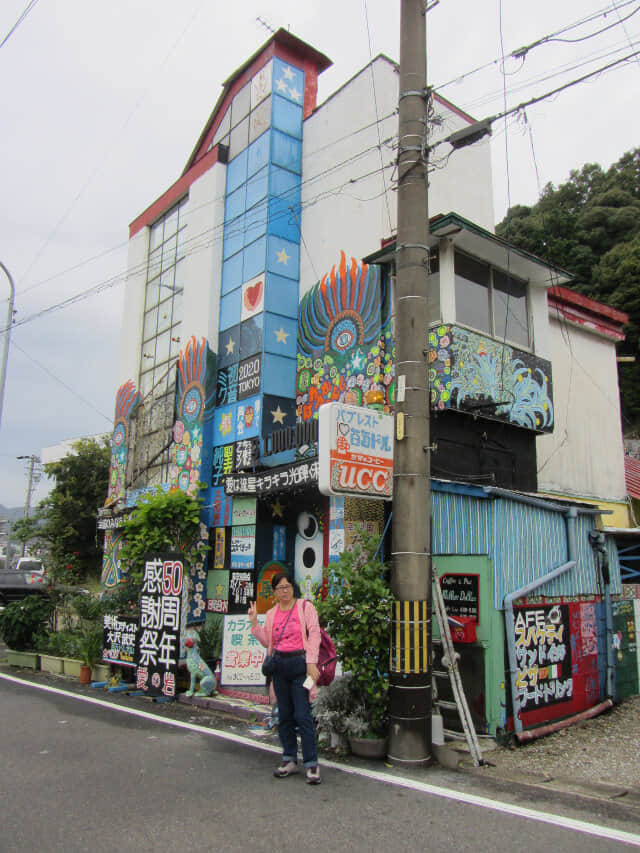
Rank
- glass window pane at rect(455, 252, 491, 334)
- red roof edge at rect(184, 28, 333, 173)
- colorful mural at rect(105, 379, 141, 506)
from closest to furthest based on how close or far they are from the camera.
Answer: glass window pane at rect(455, 252, 491, 334), red roof edge at rect(184, 28, 333, 173), colorful mural at rect(105, 379, 141, 506)

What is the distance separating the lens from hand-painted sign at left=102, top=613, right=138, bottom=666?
34.0 ft

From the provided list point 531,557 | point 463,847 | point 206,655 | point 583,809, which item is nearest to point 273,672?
point 463,847

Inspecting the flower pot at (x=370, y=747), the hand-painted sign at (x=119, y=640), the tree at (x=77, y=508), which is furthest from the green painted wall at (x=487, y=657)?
the tree at (x=77, y=508)

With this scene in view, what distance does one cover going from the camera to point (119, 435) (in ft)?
59.5

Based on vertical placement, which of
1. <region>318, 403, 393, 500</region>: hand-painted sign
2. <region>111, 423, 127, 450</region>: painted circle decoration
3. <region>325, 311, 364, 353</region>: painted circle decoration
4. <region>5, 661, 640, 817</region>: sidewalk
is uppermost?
<region>325, 311, 364, 353</region>: painted circle decoration

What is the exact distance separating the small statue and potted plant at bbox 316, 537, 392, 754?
10.1 ft

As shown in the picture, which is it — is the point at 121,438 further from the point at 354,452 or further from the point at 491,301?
the point at 354,452

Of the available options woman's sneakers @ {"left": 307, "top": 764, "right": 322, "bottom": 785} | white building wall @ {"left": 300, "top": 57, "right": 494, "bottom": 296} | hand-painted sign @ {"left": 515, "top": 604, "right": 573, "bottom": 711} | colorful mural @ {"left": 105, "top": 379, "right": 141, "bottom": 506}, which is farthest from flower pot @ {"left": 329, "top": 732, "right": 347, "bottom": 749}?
colorful mural @ {"left": 105, "top": 379, "right": 141, "bottom": 506}

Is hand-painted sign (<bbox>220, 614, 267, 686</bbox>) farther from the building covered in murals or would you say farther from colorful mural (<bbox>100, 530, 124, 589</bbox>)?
colorful mural (<bbox>100, 530, 124, 589</bbox>)

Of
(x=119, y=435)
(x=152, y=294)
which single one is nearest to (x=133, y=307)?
(x=152, y=294)

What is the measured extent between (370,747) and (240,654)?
3.47 m

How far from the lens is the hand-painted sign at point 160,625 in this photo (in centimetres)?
939

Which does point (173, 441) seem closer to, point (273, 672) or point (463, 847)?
point (273, 672)

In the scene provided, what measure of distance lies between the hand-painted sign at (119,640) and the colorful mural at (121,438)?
22.4 ft
